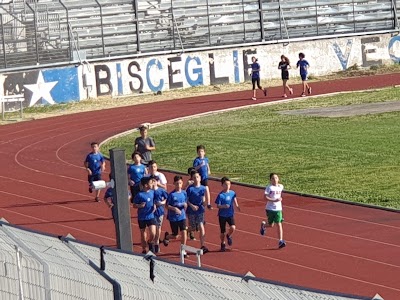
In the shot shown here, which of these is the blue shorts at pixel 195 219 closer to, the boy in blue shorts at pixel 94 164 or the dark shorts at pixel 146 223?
the dark shorts at pixel 146 223

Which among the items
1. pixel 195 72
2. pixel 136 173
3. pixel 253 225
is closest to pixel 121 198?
pixel 136 173

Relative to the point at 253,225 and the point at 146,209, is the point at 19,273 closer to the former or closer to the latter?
the point at 146,209

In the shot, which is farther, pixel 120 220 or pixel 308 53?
pixel 308 53

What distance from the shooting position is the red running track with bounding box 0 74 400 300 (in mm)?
17469

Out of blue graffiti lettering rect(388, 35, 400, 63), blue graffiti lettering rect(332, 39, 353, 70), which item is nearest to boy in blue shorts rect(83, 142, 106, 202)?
blue graffiti lettering rect(332, 39, 353, 70)

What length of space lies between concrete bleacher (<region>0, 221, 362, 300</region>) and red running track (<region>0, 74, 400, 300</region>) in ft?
19.8

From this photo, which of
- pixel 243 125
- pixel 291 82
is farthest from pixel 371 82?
pixel 243 125

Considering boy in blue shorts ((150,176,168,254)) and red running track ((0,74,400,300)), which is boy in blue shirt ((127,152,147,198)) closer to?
red running track ((0,74,400,300))

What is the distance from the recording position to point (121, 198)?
41.9 ft

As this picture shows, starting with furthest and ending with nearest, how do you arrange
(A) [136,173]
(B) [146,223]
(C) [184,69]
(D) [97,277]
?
(C) [184,69] → (A) [136,173] → (B) [146,223] → (D) [97,277]

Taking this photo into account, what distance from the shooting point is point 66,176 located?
2888cm

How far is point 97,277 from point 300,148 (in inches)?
843

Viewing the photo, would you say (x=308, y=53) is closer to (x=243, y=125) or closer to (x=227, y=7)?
(x=227, y=7)

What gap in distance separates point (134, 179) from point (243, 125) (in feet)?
51.5
